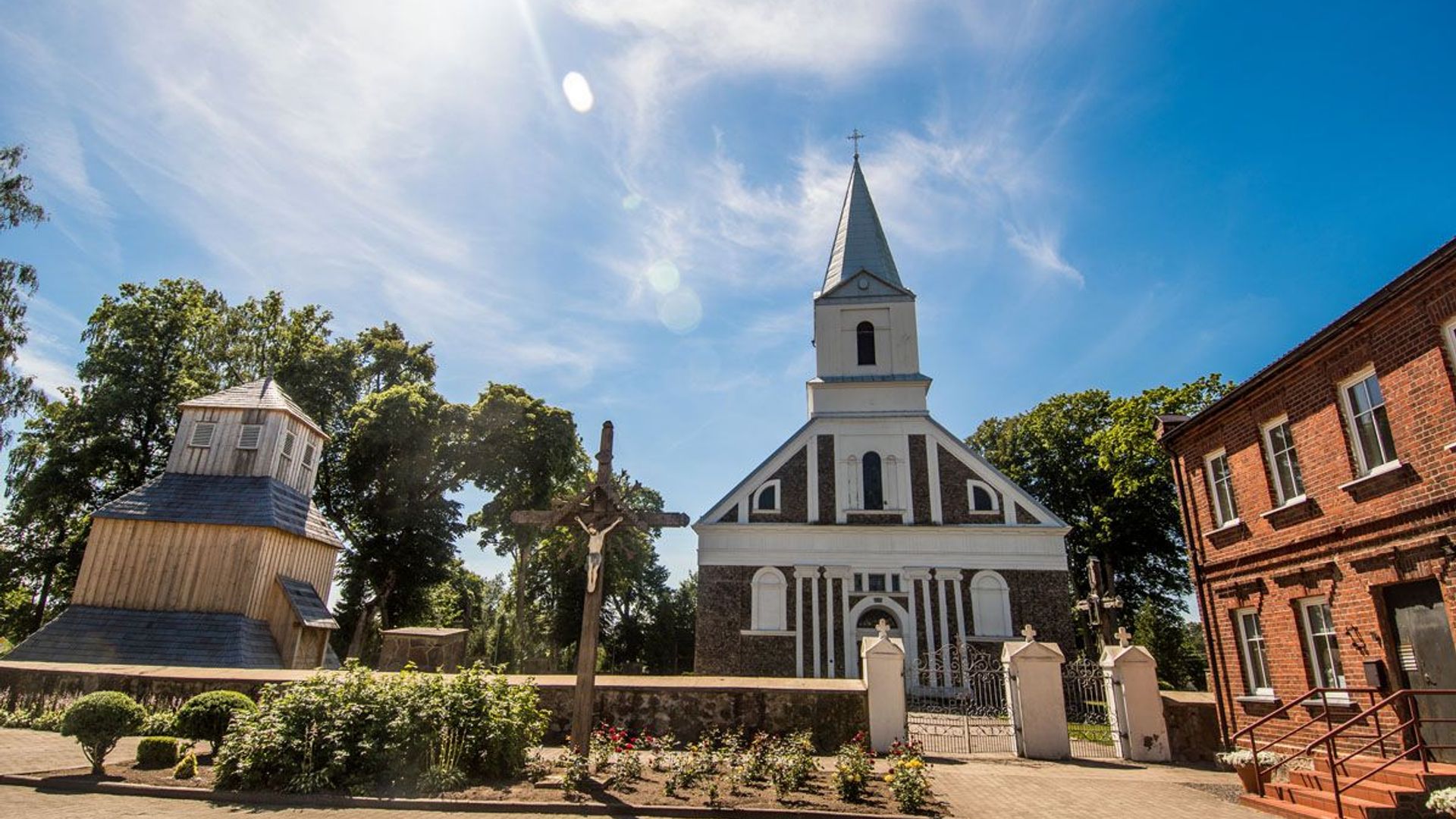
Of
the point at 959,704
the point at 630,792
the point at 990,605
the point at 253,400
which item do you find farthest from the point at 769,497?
the point at 630,792

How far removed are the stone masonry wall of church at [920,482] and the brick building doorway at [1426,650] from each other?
15.3 m

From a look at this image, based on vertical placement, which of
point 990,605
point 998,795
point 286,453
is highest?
point 286,453

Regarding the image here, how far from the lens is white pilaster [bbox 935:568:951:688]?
22.6m

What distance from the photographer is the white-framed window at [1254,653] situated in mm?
13000

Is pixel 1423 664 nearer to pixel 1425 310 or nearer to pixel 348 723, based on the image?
pixel 1425 310

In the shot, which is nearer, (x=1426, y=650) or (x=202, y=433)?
(x=1426, y=650)

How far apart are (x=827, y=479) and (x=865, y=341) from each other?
6361mm

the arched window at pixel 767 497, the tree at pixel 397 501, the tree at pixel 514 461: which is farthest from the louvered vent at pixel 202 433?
the arched window at pixel 767 497

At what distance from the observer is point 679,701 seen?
1152 centimetres

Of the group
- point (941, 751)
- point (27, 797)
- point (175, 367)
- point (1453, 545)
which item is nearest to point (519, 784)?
point (27, 797)

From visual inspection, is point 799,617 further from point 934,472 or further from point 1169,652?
point 1169,652

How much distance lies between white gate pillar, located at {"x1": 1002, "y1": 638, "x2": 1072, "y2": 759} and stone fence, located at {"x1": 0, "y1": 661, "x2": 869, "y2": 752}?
3218 mm

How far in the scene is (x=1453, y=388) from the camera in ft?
30.0

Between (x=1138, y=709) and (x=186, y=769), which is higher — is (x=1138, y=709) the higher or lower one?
the higher one
